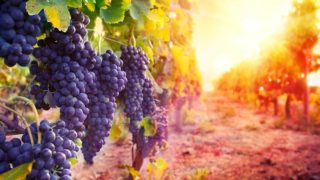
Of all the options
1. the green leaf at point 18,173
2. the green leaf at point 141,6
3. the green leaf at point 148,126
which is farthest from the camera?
the green leaf at point 148,126

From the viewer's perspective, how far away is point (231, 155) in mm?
9867

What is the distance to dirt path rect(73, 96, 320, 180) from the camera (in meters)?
7.83

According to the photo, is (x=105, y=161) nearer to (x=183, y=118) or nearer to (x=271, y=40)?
(x=183, y=118)

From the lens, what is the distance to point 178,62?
569 cm

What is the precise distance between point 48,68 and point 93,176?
220 inches

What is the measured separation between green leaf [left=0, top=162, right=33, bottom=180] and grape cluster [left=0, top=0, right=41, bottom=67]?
0.38 m

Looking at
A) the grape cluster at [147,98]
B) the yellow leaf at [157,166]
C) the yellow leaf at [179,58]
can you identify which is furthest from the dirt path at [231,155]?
the grape cluster at [147,98]

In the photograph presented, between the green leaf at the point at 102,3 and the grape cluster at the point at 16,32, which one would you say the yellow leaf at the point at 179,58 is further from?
the grape cluster at the point at 16,32

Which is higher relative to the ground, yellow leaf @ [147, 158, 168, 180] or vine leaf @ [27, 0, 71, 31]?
vine leaf @ [27, 0, 71, 31]

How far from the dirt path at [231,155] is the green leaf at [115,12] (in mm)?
3173

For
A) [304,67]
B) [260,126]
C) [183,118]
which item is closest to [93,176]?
[183,118]

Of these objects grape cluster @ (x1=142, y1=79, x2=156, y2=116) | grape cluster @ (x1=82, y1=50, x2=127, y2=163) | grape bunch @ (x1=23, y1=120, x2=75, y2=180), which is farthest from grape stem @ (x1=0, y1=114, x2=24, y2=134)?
grape cluster @ (x1=142, y1=79, x2=156, y2=116)

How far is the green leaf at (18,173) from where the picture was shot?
1494mm

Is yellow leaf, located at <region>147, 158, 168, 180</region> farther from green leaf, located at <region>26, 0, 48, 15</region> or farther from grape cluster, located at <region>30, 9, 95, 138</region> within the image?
green leaf, located at <region>26, 0, 48, 15</region>
